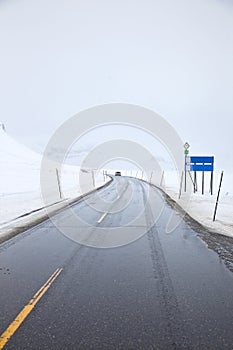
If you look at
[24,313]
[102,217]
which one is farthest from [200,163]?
[24,313]

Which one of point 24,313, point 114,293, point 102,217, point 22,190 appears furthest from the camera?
point 22,190

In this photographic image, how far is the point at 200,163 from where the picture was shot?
2353 centimetres

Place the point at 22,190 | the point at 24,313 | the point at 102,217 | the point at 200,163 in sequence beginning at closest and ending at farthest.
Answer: the point at 24,313, the point at 102,217, the point at 200,163, the point at 22,190

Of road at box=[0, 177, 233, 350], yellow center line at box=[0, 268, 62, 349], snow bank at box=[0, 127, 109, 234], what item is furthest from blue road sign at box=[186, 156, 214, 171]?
yellow center line at box=[0, 268, 62, 349]

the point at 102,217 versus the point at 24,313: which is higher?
the point at 102,217

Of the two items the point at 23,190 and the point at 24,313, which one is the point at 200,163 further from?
the point at 24,313

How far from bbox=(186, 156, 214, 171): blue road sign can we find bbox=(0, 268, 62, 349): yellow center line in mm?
19850

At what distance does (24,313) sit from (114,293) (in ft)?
4.73

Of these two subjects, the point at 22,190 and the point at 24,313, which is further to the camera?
the point at 22,190

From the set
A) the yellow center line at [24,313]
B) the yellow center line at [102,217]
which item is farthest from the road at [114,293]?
the yellow center line at [102,217]

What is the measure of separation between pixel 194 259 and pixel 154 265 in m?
1.07

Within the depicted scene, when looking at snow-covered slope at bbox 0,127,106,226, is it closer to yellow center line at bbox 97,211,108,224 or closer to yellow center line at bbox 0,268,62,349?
yellow center line at bbox 97,211,108,224

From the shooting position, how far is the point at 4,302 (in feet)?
14.2

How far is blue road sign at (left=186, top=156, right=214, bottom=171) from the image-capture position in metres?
23.4
